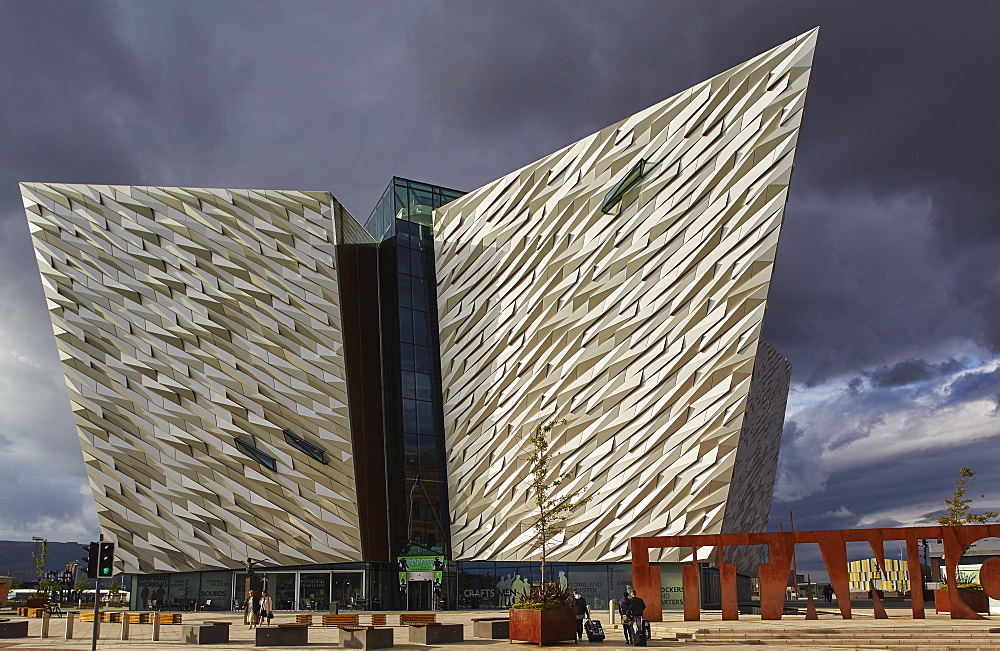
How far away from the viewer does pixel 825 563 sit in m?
21.7

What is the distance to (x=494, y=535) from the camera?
34312 mm

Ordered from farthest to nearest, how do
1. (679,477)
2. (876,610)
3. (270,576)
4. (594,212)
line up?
(270,576)
(594,212)
(679,477)
(876,610)

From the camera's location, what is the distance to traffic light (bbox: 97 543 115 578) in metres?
16.6

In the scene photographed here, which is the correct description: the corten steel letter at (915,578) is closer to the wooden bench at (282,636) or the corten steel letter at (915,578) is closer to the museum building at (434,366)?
the museum building at (434,366)

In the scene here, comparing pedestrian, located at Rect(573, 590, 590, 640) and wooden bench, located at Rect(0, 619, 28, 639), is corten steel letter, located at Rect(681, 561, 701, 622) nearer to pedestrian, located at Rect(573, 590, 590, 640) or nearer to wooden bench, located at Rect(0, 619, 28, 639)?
pedestrian, located at Rect(573, 590, 590, 640)

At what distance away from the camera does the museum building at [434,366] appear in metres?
29.3

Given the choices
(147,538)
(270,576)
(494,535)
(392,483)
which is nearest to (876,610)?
(494,535)

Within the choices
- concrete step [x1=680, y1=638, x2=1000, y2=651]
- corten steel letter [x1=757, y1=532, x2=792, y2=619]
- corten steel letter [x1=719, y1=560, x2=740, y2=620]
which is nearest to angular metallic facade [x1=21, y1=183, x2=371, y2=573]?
corten steel letter [x1=719, y1=560, x2=740, y2=620]

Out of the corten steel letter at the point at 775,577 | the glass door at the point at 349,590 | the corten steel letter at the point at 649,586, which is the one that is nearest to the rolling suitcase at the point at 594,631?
the corten steel letter at the point at 649,586

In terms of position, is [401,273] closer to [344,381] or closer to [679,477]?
[344,381]

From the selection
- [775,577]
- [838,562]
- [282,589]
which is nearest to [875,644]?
[838,562]

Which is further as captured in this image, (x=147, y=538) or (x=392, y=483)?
(x=392, y=483)

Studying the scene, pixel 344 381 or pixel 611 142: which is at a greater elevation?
pixel 611 142

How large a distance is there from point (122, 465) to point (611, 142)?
24.1m
